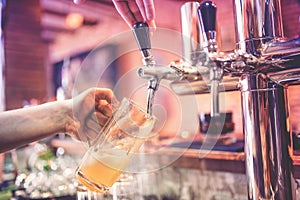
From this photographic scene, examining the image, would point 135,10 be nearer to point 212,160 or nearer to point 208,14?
point 208,14

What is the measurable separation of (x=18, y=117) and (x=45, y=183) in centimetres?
72

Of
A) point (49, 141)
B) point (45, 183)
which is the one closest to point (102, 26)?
point (49, 141)

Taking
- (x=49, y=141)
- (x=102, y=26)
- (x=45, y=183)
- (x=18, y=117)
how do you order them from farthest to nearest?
1. (x=49, y=141)
2. (x=102, y=26)
3. (x=45, y=183)
4. (x=18, y=117)

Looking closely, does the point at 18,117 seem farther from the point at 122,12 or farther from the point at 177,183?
the point at 177,183

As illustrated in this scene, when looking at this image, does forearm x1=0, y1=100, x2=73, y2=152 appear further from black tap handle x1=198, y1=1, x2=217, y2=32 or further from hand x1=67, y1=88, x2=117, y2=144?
black tap handle x1=198, y1=1, x2=217, y2=32

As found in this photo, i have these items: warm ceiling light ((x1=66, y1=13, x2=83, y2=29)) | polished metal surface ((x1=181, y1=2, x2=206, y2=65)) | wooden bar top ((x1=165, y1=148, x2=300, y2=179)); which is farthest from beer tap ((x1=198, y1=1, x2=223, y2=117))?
warm ceiling light ((x1=66, y1=13, x2=83, y2=29))

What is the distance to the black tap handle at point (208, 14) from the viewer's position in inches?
23.4

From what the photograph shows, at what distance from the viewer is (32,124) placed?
0.84 metres

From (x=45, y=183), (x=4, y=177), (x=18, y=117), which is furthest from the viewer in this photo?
(x=4, y=177)

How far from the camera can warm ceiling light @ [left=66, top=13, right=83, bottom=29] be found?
3.28m

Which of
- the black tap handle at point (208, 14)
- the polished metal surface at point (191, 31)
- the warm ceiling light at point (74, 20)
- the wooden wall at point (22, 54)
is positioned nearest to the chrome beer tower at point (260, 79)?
the black tap handle at point (208, 14)

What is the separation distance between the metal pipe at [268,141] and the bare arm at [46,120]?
0.36 meters

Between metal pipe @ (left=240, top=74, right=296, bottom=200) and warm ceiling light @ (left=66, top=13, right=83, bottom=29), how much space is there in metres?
2.79

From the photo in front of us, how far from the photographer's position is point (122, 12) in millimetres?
716
